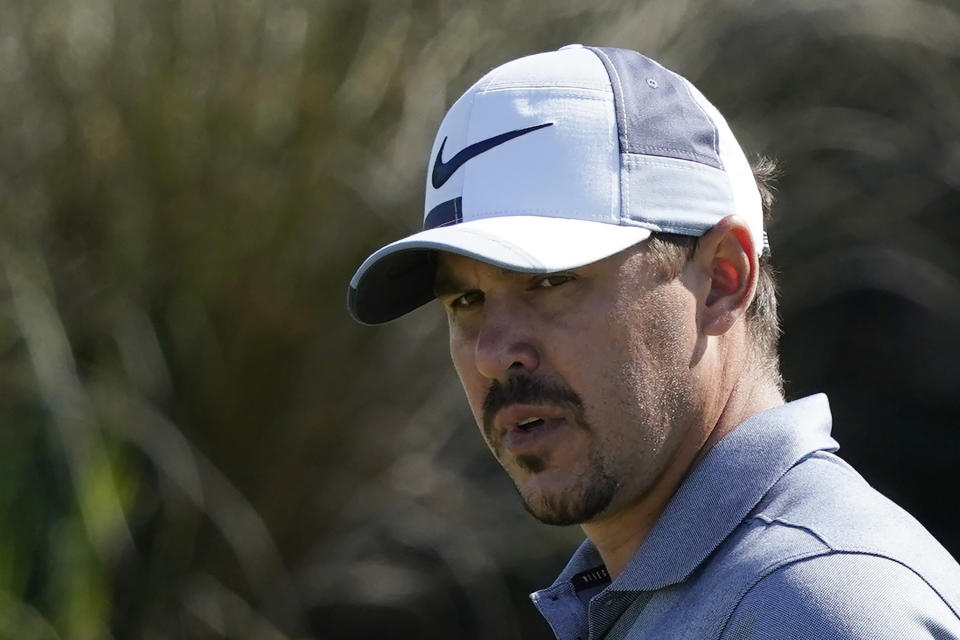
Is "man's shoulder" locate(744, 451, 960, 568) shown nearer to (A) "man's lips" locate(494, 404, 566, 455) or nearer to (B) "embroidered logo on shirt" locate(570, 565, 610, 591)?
(A) "man's lips" locate(494, 404, 566, 455)

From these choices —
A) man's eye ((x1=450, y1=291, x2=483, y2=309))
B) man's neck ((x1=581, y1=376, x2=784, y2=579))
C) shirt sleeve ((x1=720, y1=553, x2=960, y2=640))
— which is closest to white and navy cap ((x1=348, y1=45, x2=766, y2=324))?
man's eye ((x1=450, y1=291, x2=483, y2=309))

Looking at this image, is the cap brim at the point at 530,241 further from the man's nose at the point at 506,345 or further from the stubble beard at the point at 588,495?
the stubble beard at the point at 588,495

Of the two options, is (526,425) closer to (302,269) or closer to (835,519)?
(835,519)

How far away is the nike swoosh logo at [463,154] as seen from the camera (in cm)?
181

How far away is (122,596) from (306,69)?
172 centimetres

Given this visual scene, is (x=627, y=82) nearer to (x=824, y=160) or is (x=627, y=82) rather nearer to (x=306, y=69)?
(x=306, y=69)

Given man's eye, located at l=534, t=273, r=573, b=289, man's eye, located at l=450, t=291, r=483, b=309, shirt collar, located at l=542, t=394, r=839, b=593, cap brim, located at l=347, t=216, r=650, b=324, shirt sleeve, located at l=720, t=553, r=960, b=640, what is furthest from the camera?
man's eye, located at l=450, t=291, r=483, b=309

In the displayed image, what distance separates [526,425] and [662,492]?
0.20 metres

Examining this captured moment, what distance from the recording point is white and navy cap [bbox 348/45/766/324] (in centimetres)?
173

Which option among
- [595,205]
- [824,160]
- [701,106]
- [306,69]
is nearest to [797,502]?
[595,205]

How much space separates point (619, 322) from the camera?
1758mm

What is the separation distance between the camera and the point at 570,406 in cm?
174

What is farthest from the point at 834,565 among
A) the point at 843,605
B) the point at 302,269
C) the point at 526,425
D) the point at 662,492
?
the point at 302,269

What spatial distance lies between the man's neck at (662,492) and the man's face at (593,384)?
0.02 m
